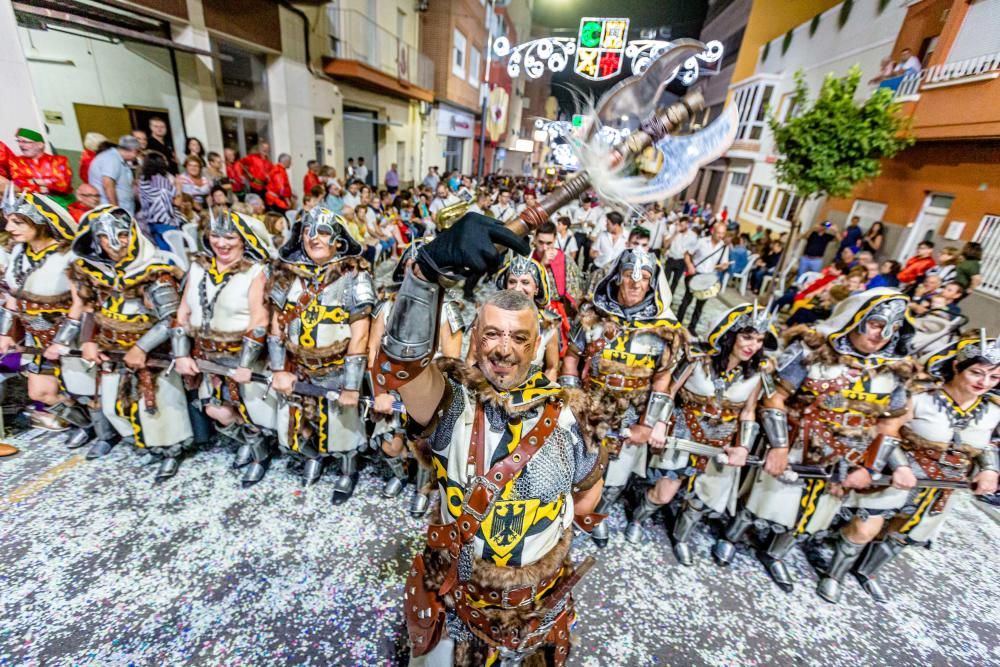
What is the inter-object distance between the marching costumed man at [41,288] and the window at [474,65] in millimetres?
25858

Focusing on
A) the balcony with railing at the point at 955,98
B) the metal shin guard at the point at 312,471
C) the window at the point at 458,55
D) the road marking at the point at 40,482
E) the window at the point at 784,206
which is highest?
the window at the point at 458,55

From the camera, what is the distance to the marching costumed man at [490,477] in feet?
5.10

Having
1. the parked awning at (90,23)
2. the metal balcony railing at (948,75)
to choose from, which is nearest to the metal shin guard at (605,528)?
the parked awning at (90,23)

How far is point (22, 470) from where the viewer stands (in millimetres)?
3557

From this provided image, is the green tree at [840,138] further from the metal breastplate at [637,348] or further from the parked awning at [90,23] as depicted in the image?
the parked awning at [90,23]

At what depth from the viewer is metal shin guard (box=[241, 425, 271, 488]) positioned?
3684mm

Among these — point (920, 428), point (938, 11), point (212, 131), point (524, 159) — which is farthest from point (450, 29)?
point (524, 159)

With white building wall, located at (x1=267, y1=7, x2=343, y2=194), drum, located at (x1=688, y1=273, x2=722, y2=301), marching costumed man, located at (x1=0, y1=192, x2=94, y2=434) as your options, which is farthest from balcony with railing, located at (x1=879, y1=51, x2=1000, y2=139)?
white building wall, located at (x1=267, y1=7, x2=343, y2=194)

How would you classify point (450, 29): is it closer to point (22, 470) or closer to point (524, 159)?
point (22, 470)

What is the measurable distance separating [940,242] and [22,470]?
15.2 m

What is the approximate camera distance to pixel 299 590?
114 inches

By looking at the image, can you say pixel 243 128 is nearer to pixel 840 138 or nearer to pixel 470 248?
pixel 470 248

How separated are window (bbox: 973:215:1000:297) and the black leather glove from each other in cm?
1121

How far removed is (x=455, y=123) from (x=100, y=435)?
1043 inches
